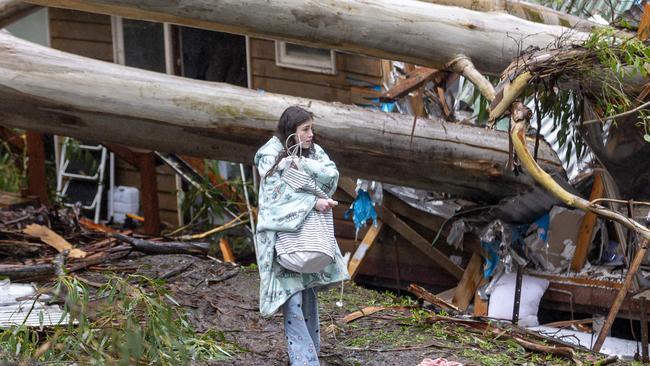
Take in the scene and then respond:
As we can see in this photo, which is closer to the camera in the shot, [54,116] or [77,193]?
[54,116]

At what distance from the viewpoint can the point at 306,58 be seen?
11570mm

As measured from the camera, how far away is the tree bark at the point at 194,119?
790 cm

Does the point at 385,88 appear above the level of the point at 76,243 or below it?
above

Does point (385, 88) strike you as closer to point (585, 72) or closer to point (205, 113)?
point (205, 113)

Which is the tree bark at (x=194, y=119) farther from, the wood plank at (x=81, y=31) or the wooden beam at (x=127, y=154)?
the wood plank at (x=81, y=31)

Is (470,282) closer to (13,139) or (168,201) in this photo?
(168,201)

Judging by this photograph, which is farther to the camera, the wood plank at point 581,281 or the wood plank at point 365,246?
the wood plank at point 365,246

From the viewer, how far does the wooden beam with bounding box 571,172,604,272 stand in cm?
885

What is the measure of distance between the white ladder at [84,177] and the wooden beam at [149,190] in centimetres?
257

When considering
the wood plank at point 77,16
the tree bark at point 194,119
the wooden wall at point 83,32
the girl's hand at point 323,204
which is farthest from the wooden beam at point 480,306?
the wood plank at point 77,16

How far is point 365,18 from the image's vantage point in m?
7.72

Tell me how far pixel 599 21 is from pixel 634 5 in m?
0.36

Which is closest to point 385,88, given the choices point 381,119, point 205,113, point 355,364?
point 381,119

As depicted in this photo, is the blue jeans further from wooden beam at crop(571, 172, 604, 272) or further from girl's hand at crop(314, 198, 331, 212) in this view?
wooden beam at crop(571, 172, 604, 272)
